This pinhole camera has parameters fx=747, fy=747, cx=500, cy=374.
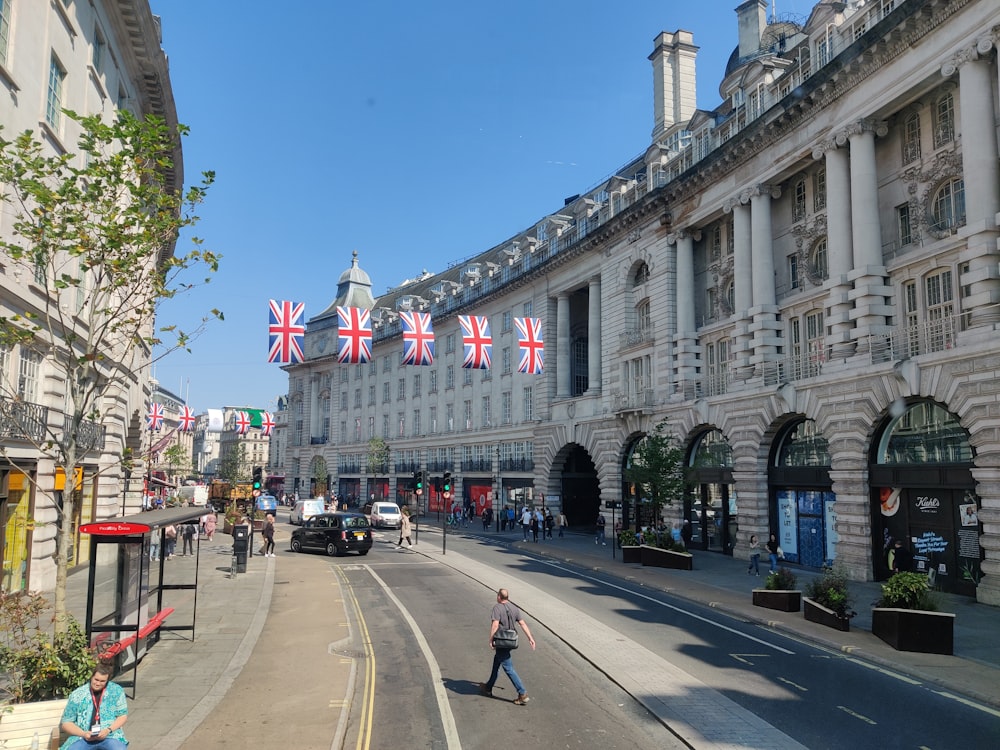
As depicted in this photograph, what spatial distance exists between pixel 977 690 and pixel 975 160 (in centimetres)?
1637

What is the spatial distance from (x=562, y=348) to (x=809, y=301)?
23.3 m

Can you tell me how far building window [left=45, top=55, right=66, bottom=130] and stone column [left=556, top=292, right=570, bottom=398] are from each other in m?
35.2

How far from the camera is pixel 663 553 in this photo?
28766mm

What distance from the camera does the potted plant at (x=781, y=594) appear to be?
19.1 m

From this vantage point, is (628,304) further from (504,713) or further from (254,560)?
(504,713)

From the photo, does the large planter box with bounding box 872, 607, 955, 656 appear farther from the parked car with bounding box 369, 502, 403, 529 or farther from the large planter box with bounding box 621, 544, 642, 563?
the parked car with bounding box 369, 502, 403, 529

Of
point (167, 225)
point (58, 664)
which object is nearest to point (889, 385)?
point (167, 225)

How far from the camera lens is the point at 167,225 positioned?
1131 centimetres

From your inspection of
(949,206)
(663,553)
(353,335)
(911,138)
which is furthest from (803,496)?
(353,335)

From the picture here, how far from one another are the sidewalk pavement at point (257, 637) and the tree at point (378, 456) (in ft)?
145

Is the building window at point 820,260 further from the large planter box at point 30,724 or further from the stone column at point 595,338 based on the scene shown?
the large planter box at point 30,724

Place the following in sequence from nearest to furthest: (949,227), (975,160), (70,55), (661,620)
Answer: (661,620)
(70,55)
(975,160)
(949,227)

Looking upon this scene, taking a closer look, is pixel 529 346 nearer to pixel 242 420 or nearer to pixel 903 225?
pixel 903 225

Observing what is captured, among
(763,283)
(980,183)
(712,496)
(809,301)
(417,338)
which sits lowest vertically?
(712,496)
